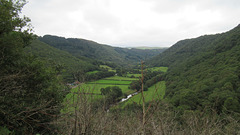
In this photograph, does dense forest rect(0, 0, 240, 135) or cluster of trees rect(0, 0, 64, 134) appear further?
cluster of trees rect(0, 0, 64, 134)

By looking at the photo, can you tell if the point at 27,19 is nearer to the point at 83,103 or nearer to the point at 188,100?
the point at 83,103

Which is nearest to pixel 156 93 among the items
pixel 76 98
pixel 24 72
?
pixel 76 98

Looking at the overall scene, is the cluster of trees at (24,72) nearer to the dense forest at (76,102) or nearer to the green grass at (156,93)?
the dense forest at (76,102)

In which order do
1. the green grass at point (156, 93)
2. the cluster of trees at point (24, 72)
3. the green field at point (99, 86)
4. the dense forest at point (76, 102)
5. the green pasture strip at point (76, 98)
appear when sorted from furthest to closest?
1. the cluster of trees at point (24, 72)
2. the green field at point (99, 86)
3. the green pasture strip at point (76, 98)
4. the dense forest at point (76, 102)
5. the green grass at point (156, 93)

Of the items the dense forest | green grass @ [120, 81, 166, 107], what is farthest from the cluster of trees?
green grass @ [120, 81, 166, 107]

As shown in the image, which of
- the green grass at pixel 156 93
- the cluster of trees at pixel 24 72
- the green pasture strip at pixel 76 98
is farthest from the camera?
the cluster of trees at pixel 24 72

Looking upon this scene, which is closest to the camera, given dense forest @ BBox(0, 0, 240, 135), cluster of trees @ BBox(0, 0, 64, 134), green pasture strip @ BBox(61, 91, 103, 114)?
dense forest @ BBox(0, 0, 240, 135)

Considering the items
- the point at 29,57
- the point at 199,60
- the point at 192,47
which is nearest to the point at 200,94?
the point at 29,57

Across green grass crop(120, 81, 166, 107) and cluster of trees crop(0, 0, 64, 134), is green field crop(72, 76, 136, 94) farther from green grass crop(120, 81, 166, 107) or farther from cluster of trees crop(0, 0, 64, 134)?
cluster of trees crop(0, 0, 64, 134)

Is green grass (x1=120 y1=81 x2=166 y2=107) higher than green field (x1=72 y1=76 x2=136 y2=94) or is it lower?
higher

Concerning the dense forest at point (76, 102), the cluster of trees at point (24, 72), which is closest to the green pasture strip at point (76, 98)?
the dense forest at point (76, 102)

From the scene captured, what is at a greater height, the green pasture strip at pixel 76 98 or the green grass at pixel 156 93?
the green grass at pixel 156 93
